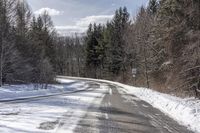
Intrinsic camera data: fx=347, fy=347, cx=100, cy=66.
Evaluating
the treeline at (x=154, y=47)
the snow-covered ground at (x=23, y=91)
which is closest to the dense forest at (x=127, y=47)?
the treeline at (x=154, y=47)

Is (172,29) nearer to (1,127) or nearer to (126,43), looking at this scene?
(1,127)

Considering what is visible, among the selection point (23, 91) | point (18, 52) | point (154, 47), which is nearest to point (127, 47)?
point (154, 47)

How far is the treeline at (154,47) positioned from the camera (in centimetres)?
2317

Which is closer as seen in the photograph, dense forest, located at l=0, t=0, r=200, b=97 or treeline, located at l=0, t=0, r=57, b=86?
dense forest, located at l=0, t=0, r=200, b=97

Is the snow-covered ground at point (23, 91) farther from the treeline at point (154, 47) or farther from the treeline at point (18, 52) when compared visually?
the treeline at point (154, 47)

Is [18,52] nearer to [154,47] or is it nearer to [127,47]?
[154,47]

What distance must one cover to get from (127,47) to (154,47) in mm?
22318

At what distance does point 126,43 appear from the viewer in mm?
68500

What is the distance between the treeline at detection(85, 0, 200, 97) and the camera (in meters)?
23.2

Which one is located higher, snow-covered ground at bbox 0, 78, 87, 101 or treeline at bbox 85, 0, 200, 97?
treeline at bbox 85, 0, 200, 97

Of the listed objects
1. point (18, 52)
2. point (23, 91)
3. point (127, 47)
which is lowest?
point (23, 91)

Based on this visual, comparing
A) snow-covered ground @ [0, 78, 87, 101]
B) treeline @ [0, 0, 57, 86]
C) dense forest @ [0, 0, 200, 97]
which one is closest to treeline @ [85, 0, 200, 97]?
dense forest @ [0, 0, 200, 97]

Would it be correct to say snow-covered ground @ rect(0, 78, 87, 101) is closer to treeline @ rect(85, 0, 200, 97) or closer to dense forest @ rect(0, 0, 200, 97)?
dense forest @ rect(0, 0, 200, 97)

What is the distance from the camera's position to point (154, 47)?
44.8 metres
